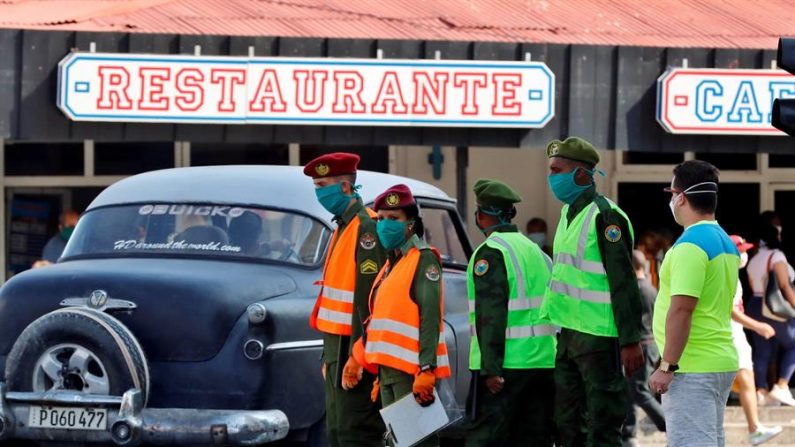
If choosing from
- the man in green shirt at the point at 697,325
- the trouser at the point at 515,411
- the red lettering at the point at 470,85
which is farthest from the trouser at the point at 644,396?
the man in green shirt at the point at 697,325

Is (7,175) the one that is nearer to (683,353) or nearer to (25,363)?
(25,363)

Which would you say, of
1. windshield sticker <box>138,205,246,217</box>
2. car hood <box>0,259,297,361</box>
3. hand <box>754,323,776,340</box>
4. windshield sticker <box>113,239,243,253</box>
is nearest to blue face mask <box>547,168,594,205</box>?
car hood <box>0,259,297,361</box>

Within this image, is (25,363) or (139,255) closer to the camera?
(25,363)

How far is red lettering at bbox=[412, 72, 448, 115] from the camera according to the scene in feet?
46.3

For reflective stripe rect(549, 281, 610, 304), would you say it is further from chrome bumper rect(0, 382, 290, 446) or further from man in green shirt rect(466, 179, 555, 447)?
chrome bumper rect(0, 382, 290, 446)

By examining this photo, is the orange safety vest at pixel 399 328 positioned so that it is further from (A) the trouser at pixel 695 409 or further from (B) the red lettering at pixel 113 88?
(B) the red lettering at pixel 113 88

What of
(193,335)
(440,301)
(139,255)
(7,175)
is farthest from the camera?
(7,175)

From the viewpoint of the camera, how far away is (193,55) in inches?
547

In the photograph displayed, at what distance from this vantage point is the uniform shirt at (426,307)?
7.48 m

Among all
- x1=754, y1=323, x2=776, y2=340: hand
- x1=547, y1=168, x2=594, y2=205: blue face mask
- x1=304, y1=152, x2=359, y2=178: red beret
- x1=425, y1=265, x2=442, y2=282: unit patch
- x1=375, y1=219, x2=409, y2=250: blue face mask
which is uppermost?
x1=304, y1=152, x2=359, y2=178: red beret

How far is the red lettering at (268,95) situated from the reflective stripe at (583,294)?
22.6ft

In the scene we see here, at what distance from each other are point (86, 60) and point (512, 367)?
7.15 meters

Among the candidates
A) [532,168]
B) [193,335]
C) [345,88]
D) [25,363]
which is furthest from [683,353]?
[532,168]

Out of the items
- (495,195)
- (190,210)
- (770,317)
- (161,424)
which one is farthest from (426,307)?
(770,317)
